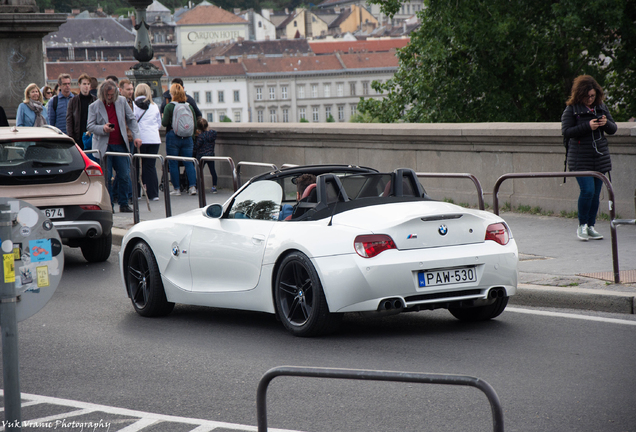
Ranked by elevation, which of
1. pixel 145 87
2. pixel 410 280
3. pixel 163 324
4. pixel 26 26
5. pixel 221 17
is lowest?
pixel 163 324

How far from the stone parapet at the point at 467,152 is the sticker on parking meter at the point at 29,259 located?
897 centimetres

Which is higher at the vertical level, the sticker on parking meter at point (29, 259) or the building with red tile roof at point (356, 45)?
the building with red tile roof at point (356, 45)

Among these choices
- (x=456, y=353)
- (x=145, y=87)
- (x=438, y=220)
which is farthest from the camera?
(x=145, y=87)

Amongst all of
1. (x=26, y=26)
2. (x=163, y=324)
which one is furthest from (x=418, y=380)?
(x=26, y=26)

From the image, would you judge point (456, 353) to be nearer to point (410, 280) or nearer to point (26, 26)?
point (410, 280)

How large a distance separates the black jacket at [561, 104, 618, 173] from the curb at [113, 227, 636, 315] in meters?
2.88

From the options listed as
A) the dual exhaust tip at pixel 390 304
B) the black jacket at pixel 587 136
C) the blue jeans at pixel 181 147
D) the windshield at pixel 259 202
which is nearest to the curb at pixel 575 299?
the dual exhaust tip at pixel 390 304

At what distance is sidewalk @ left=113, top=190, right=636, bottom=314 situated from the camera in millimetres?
7590

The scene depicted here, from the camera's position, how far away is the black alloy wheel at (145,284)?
26.5ft

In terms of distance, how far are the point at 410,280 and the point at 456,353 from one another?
62 centimetres

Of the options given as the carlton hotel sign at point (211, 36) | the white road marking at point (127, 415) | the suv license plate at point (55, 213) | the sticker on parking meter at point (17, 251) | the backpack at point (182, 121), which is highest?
the carlton hotel sign at point (211, 36)

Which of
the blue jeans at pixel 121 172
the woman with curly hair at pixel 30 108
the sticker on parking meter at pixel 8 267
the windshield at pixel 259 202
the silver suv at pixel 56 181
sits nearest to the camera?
the sticker on parking meter at pixel 8 267

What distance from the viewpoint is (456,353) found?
6.29 m

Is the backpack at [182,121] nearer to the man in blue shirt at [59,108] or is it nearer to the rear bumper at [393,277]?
the man in blue shirt at [59,108]
